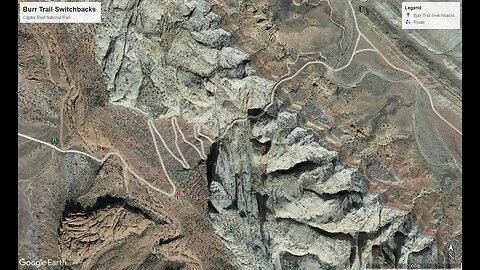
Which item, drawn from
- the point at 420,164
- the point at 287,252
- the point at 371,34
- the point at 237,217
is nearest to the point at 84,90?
the point at 237,217

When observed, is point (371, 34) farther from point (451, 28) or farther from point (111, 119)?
point (111, 119)

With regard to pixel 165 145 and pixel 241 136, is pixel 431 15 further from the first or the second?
pixel 165 145

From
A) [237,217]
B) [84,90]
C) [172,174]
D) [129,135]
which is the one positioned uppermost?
[84,90]

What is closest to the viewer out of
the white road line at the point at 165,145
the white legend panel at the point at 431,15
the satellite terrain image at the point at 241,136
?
the white legend panel at the point at 431,15

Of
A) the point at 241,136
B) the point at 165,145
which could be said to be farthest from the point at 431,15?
the point at 165,145

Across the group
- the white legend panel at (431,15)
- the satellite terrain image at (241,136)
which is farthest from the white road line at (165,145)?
the white legend panel at (431,15)

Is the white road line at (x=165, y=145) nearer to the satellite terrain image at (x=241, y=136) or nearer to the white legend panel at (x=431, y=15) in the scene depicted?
the satellite terrain image at (x=241, y=136)

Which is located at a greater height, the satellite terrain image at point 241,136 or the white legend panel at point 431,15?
the white legend panel at point 431,15
